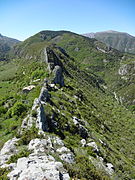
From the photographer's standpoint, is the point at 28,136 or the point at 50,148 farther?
the point at 28,136

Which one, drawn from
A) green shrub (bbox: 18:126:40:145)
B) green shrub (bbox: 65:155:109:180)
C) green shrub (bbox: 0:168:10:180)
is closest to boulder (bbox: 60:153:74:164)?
green shrub (bbox: 65:155:109:180)

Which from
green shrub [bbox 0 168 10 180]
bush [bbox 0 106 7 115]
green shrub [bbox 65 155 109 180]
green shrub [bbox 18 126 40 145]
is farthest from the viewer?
bush [bbox 0 106 7 115]

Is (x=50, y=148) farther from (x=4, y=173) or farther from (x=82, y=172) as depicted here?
(x=4, y=173)

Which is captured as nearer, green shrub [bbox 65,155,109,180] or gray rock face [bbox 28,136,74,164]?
green shrub [bbox 65,155,109,180]

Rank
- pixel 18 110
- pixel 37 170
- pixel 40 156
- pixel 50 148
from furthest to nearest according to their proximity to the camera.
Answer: pixel 18 110
pixel 50 148
pixel 40 156
pixel 37 170

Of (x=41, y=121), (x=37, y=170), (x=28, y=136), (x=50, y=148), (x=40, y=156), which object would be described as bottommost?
(x=50, y=148)

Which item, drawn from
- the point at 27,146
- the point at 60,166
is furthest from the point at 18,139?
the point at 60,166

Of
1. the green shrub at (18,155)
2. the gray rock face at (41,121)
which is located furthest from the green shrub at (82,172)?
the gray rock face at (41,121)

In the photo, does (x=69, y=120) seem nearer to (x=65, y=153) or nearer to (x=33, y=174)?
(x=65, y=153)

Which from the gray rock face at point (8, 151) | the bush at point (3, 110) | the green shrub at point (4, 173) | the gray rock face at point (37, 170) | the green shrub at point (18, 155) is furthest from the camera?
the bush at point (3, 110)

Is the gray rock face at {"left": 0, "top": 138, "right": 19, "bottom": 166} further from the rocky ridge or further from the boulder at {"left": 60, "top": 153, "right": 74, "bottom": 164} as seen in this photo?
the boulder at {"left": 60, "top": 153, "right": 74, "bottom": 164}

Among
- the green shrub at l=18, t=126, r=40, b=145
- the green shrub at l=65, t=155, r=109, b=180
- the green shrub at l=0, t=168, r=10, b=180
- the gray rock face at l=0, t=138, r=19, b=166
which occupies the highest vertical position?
the green shrub at l=0, t=168, r=10, b=180

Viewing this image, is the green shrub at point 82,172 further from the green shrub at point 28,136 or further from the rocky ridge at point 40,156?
the green shrub at point 28,136

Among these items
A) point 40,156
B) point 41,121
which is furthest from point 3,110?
point 40,156
